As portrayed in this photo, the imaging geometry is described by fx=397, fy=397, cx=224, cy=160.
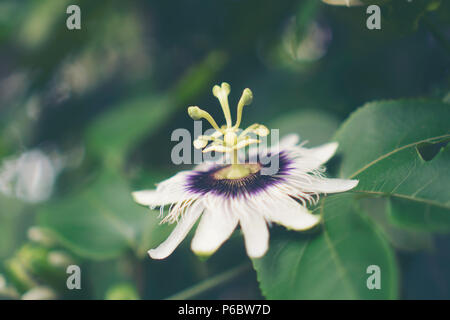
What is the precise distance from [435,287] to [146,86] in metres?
1.64

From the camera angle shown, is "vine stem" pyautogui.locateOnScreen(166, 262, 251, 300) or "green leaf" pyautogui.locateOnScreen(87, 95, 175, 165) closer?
"vine stem" pyautogui.locateOnScreen(166, 262, 251, 300)

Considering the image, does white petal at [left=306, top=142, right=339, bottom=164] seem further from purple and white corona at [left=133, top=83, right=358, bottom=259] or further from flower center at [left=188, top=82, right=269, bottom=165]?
flower center at [left=188, top=82, right=269, bottom=165]

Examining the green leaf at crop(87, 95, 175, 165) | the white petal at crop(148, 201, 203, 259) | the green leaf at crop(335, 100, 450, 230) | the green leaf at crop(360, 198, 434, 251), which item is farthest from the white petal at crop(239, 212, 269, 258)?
the green leaf at crop(87, 95, 175, 165)

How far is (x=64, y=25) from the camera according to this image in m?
1.95

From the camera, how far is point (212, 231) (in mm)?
825

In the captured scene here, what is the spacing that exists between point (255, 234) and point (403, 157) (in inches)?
15.3

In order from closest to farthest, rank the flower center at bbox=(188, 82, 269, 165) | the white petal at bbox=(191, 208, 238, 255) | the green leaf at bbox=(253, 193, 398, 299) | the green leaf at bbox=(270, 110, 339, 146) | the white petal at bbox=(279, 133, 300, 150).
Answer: the green leaf at bbox=(253, 193, 398, 299) < the white petal at bbox=(191, 208, 238, 255) < the flower center at bbox=(188, 82, 269, 165) < the white petal at bbox=(279, 133, 300, 150) < the green leaf at bbox=(270, 110, 339, 146)

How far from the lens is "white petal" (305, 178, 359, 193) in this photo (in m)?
0.87

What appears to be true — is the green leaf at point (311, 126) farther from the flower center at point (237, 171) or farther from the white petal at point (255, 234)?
the white petal at point (255, 234)

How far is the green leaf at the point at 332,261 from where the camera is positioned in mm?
657

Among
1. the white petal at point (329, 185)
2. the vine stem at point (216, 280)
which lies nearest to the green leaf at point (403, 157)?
the white petal at point (329, 185)

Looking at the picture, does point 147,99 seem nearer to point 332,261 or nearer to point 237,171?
point 237,171

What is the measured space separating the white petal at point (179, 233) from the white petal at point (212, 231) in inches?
1.4

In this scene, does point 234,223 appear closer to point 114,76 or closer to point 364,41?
point 364,41
